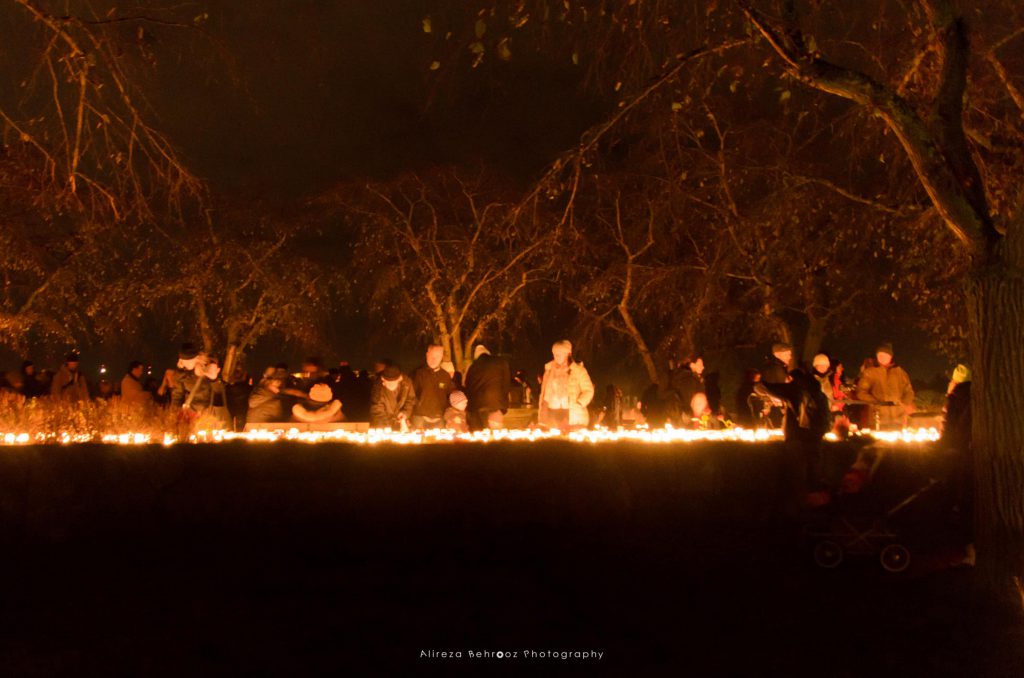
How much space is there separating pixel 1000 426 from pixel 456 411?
6831 millimetres

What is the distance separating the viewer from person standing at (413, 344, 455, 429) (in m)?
11.9

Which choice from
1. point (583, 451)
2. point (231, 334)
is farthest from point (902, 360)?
point (583, 451)

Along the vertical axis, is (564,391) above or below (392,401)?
above

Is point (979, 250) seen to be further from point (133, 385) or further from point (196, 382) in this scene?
point (133, 385)

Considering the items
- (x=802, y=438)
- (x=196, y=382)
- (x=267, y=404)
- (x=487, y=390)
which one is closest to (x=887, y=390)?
(x=487, y=390)

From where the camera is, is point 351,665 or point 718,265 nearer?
point 351,665

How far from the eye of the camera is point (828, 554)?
7484 mm

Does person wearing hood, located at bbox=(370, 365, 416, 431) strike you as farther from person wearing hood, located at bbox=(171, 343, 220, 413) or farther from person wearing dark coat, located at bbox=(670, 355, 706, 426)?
person wearing dark coat, located at bbox=(670, 355, 706, 426)

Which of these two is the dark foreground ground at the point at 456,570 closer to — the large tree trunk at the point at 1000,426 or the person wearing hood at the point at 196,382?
the large tree trunk at the point at 1000,426

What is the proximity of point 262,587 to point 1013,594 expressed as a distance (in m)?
5.06

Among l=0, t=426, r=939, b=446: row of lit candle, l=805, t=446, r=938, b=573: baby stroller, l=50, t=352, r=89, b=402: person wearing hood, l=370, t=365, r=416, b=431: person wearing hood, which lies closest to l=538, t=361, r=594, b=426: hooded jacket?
l=370, t=365, r=416, b=431: person wearing hood

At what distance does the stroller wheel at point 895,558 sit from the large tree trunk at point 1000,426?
563 millimetres

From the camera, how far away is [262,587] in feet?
22.4

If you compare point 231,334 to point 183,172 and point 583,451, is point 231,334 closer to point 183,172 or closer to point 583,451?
point 183,172
